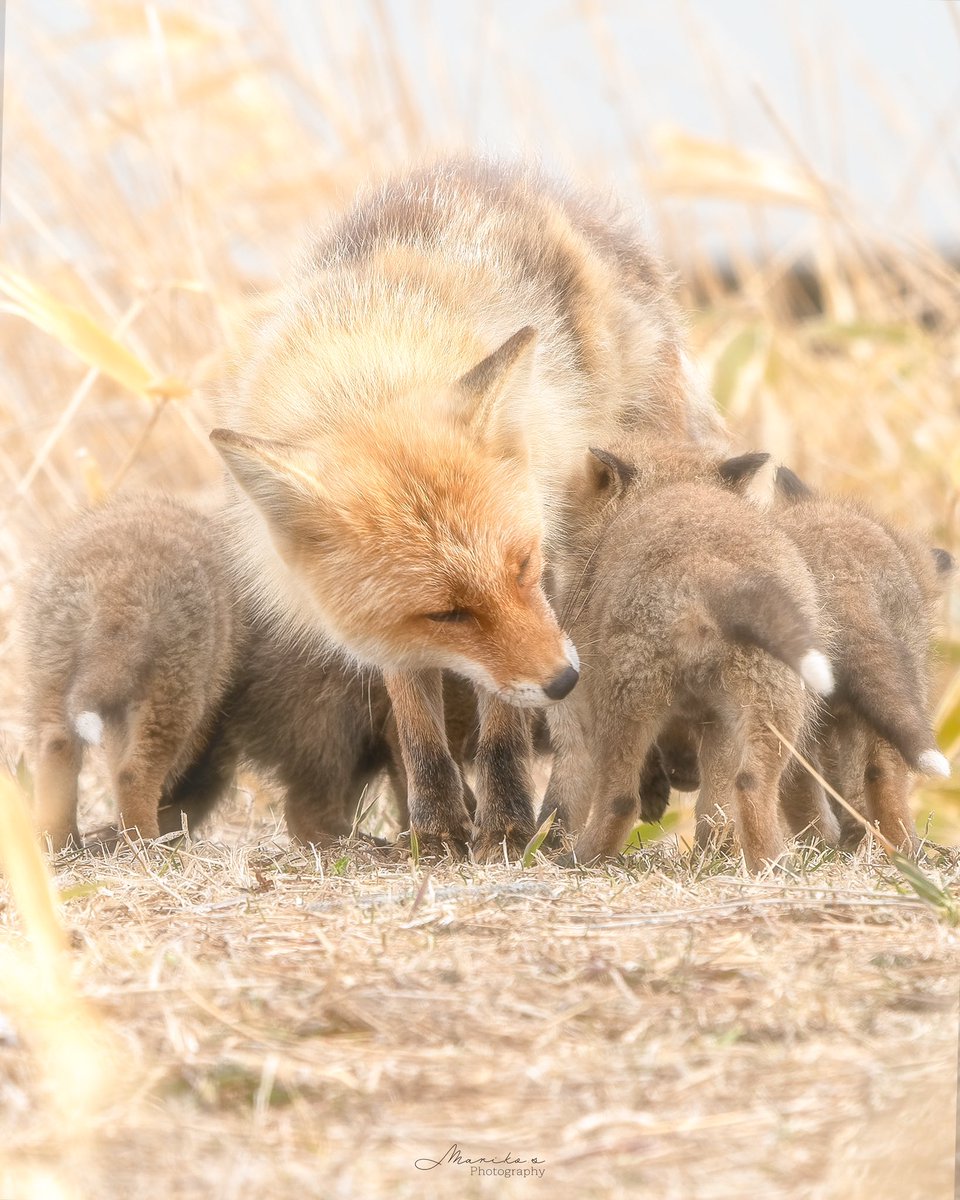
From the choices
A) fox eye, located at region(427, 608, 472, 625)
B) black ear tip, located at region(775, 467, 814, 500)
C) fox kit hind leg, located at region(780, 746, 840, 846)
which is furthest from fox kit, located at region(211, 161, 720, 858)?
fox kit hind leg, located at region(780, 746, 840, 846)

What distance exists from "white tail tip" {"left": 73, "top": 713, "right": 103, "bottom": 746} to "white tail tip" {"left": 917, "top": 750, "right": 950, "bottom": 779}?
2136 millimetres

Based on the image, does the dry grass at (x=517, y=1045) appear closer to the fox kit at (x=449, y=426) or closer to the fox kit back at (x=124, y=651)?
the fox kit at (x=449, y=426)

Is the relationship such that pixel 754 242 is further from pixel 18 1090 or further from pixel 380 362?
pixel 18 1090

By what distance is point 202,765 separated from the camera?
4879 mm

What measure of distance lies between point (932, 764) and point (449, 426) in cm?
156

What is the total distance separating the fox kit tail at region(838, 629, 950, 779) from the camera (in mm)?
3541

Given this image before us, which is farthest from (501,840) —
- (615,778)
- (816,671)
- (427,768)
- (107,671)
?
(816,671)

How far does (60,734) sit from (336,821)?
3.34ft

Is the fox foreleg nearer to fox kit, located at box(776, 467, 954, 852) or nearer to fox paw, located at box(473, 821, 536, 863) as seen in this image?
fox paw, located at box(473, 821, 536, 863)

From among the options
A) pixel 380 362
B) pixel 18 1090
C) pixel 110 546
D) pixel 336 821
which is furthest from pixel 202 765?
pixel 18 1090

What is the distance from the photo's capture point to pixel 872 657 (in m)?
3.69

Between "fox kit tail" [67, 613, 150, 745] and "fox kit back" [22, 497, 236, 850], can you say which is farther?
"fox kit back" [22, 497, 236, 850]

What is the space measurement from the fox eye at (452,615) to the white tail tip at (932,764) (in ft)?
3.92

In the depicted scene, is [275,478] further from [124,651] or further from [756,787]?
[756,787]
